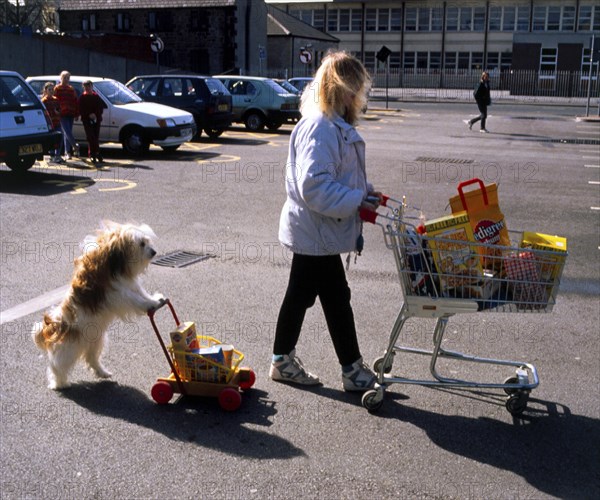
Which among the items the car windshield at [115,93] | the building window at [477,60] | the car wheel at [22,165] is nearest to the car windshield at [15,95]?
the car wheel at [22,165]

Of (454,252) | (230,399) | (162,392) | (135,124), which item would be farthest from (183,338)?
(135,124)

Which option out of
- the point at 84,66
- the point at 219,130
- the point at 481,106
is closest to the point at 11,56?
the point at 84,66

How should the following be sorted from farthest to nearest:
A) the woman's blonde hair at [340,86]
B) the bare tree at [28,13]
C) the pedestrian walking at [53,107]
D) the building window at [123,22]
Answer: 1. the bare tree at [28,13]
2. the building window at [123,22]
3. the pedestrian walking at [53,107]
4. the woman's blonde hair at [340,86]

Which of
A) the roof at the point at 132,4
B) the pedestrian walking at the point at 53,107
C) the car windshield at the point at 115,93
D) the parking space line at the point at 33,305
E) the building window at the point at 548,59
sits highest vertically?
the roof at the point at 132,4

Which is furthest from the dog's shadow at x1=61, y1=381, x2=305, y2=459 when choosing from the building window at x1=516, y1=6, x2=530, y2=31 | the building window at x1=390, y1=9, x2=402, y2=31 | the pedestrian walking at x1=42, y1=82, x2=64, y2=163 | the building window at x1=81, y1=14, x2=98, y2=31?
the building window at x1=390, y1=9, x2=402, y2=31

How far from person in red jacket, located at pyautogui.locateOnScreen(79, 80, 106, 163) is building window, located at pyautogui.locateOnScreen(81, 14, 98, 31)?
45.5 metres

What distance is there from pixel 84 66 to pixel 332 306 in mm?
38129

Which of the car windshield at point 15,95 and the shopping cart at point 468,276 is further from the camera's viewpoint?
the car windshield at point 15,95

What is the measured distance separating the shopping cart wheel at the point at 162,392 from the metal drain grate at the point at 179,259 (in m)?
3.48

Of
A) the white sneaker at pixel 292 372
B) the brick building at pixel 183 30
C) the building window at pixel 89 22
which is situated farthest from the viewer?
the building window at pixel 89 22

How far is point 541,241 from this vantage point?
4312 mm

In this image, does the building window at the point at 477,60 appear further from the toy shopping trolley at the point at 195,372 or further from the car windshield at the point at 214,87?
the toy shopping trolley at the point at 195,372

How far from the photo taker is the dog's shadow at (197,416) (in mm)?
4172

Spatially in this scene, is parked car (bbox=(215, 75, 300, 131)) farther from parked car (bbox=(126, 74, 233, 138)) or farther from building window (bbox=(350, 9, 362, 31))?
building window (bbox=(350, 9, 362, 31))
